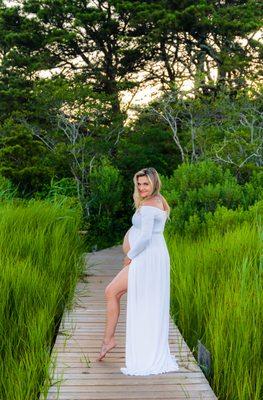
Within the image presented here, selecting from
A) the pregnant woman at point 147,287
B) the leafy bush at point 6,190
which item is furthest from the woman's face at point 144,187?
the leafy bush at point 6,190

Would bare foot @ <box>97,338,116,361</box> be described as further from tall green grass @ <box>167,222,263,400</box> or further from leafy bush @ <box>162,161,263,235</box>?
leafy bush @ <box>162,161,263,235</box>

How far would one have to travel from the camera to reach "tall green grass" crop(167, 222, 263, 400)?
4516 mm

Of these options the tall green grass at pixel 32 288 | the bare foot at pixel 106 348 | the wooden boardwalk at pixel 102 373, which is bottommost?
the wooden boardwalk at pixel 102 373

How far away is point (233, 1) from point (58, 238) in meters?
15.8

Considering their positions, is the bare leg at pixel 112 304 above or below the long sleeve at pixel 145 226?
below

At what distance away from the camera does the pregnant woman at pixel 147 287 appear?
4.85m

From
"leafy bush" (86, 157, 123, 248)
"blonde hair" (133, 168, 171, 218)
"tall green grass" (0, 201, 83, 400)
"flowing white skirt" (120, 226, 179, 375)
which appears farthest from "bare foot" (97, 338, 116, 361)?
"leafy bush" (86, 157, 123, 248)

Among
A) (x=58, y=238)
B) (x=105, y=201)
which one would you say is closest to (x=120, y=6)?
(x=105, y=201)

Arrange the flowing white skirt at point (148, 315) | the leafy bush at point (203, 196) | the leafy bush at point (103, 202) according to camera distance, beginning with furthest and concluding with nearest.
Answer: the leafy bush at point (103, 202)
the leafy bush at point (203, 196)
the flowing white skirt at point (148, 315)

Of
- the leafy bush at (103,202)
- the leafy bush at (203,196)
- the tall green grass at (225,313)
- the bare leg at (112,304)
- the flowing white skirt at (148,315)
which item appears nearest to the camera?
the tall green grass at (225,313)

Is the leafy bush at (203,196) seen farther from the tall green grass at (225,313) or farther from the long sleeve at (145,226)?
the long sleeve at (145,226)

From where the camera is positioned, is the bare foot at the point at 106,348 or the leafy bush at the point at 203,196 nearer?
the bare foot at the point at 106,348

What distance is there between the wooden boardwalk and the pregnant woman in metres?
0.13

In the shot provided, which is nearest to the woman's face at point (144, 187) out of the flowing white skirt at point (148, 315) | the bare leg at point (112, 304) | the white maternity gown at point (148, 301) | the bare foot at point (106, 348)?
the white maternity gown at point (148, 301)
